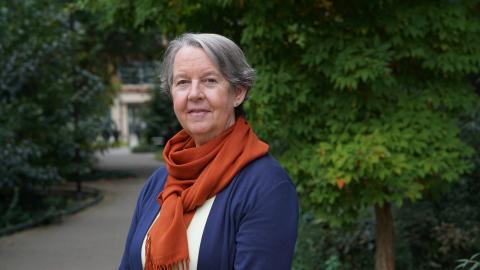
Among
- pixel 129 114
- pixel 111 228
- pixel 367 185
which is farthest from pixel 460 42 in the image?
pixel 129 114

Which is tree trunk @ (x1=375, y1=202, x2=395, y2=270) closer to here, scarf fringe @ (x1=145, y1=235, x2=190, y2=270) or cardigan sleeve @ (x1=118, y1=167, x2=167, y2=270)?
cardigan sleeve @ (x1=118, y1=167, x2=167, y2=270)

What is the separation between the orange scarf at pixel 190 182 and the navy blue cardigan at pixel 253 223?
36mm

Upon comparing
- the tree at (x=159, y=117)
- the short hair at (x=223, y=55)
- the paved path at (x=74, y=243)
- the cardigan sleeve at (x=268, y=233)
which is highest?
the short hair at (x=223, y=55)

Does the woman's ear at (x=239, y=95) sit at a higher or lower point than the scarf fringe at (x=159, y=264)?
higher

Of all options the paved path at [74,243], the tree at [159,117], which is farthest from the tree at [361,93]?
the tree at [159,117]

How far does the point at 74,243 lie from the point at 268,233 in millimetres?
8015

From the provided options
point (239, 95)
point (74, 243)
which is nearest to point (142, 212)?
point (239, 95)

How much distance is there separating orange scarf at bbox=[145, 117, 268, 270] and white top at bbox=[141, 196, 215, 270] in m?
0.01

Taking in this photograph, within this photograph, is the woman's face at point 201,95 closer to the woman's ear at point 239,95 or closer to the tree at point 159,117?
the woman's ear at point 239,95

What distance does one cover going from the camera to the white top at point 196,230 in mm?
2033

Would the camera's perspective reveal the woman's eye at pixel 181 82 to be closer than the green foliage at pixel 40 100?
Yes

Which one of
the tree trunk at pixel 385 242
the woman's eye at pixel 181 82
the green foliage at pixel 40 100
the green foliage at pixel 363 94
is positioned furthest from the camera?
the green foliage at pixel 40 100

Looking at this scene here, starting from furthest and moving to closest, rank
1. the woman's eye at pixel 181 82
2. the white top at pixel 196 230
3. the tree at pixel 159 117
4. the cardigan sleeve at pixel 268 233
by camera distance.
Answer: the tree at pixel 159 117
the woman's eye at pixel 181 82
the white top at pixel 196 230
the cardigan sleeve at pixel 268 233

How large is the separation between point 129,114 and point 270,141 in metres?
59.9
